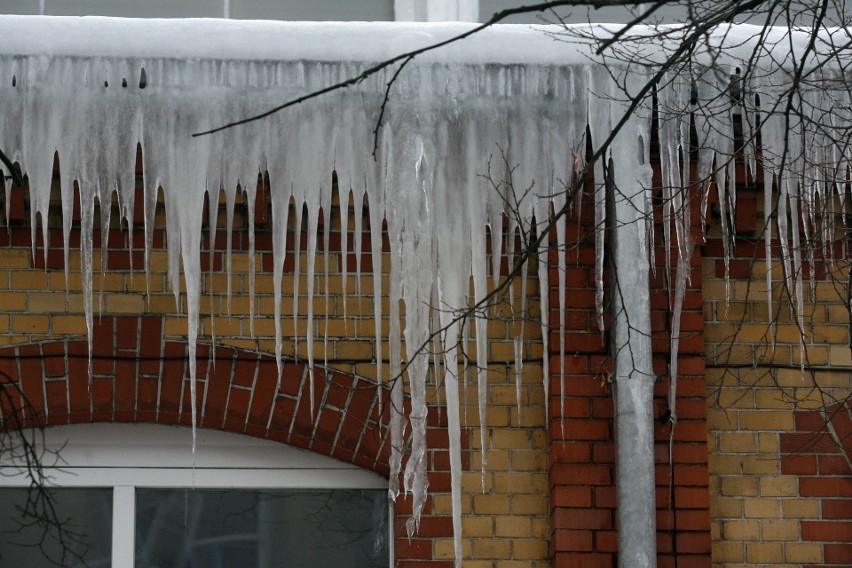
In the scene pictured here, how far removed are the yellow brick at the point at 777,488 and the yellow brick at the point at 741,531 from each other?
12 cm

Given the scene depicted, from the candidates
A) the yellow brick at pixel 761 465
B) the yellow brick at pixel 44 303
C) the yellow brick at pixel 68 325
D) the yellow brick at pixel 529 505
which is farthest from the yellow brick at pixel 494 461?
the yellow brick at pixel 44 303

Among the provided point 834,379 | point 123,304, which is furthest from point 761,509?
point 123,304

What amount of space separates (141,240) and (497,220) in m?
1.33

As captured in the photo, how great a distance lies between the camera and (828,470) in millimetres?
4781

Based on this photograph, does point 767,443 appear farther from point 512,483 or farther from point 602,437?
point 512,483

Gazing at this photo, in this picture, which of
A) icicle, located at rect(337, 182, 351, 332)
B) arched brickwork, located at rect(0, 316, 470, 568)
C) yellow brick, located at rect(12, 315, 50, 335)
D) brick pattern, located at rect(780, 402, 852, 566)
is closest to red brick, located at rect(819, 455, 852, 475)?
brick pattern, located at rect(780, 402, 852, 566)

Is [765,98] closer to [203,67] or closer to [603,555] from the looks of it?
[603,555]

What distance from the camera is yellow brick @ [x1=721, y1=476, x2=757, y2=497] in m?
4.75

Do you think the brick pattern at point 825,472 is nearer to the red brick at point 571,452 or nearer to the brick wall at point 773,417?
the brick wall at point 773,417

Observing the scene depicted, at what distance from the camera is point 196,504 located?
15.8 ft

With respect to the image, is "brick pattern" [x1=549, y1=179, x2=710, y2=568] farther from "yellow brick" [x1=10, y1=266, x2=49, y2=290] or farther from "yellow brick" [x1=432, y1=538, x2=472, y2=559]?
"yellow brick" [x1=10, y1=266, x2=49, y2=290]

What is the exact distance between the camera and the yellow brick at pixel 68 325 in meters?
4.76

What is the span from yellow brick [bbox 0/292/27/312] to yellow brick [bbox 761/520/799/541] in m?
2.82

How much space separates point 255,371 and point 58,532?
0.92 m
